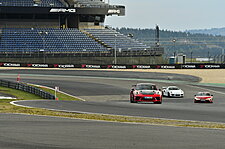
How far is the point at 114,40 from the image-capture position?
9262 centimetres

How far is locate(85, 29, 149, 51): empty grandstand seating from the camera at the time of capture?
9062cm

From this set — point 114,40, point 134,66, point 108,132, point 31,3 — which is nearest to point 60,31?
point 31,3

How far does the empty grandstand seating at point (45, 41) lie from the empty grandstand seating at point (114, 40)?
3103mm

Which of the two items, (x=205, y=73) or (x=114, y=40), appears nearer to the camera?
(x=205, y=73)

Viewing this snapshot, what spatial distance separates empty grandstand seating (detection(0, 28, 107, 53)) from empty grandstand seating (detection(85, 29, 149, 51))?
3.10 m

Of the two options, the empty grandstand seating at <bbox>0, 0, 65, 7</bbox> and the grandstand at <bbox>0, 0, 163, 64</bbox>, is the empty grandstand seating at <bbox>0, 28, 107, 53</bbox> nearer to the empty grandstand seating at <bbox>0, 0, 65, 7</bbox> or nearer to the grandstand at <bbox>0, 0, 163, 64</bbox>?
the grandstand at <bbox>0, 0, 163, 64</bbox>

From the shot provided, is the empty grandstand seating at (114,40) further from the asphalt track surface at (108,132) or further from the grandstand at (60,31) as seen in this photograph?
the asphalt track surface at (108,132)

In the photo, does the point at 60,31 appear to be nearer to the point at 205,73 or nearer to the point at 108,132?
the point at 205,73

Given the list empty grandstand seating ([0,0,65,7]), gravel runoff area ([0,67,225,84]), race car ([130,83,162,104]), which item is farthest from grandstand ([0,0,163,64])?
race car ([130,83,162,104])

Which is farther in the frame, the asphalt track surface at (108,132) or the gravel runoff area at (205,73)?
the gravel runoff area at (205,73)

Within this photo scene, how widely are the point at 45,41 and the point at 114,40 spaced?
1369cm

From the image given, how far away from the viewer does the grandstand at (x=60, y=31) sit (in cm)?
8344

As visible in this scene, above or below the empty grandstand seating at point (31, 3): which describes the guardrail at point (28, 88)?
below

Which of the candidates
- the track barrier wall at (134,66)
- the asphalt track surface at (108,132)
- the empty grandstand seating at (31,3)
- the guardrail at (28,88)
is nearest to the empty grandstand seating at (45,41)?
the empty grandstand seating at (31,3)
